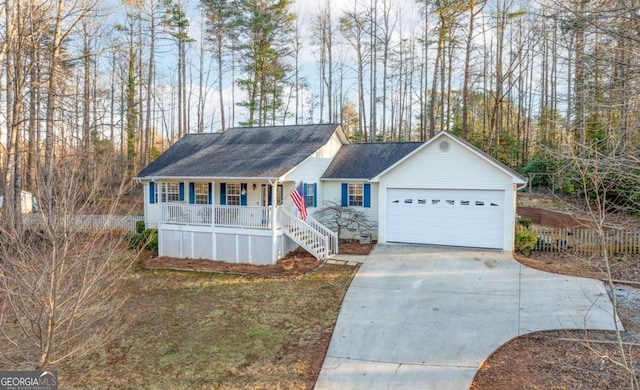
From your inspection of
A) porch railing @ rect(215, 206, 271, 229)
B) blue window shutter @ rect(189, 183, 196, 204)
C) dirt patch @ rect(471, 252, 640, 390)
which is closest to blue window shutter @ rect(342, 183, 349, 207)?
porch railing @ rect(215, 206, 271, 229)

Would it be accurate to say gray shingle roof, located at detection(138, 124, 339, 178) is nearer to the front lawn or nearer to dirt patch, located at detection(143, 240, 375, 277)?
dirt patch, located at detection(143, 240, 375, 277)

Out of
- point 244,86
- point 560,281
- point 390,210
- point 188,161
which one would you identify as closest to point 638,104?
point 560,281

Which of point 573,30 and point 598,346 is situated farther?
point 598,346

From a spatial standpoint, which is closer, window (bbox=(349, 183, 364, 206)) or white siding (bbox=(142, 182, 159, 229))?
window (bbox=(349, 183, 364, 206))

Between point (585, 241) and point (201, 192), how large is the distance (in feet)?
A: 49.4

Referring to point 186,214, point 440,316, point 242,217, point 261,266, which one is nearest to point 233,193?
point 186,214

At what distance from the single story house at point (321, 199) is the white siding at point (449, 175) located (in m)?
0.03

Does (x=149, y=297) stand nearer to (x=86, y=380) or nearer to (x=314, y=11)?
(x=86, y=380)

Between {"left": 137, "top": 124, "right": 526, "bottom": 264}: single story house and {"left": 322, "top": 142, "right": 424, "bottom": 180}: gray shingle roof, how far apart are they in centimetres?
10

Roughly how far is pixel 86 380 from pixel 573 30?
1000cm

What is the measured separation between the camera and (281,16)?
25562 millimetres

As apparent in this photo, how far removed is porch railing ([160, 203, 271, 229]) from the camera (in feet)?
41.8

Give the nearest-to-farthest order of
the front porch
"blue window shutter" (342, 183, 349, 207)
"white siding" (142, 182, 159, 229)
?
the front porch
"blue window shutter" (342, 183, 349, 207)
"white siding" (142, 182, 159, 229)

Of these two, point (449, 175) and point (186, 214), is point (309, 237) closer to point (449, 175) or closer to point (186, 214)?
point (186, 214)
